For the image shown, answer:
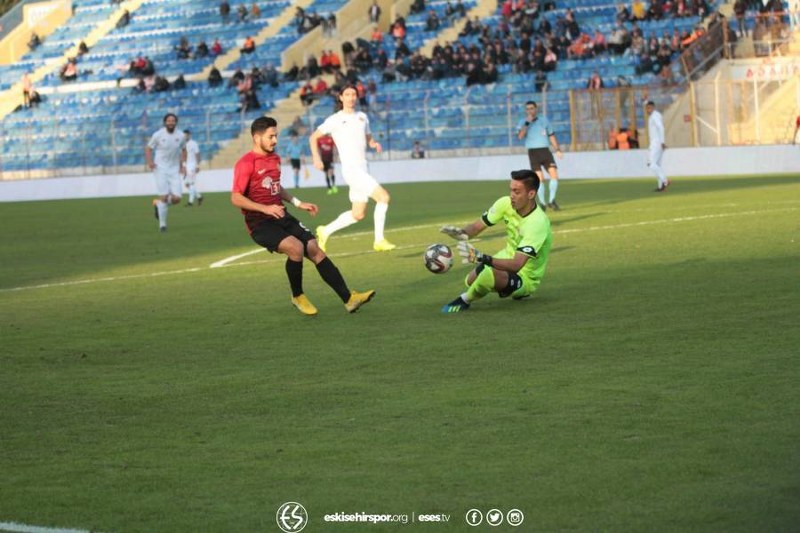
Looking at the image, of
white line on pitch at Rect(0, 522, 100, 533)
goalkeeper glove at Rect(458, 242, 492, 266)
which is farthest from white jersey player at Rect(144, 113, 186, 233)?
white line on pitch at Rect(0, 522, 100, 533)

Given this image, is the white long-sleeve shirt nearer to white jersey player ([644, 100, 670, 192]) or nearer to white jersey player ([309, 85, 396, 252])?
white jersey player ([644, 100, 670, 192])

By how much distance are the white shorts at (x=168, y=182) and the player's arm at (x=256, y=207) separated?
14.7 metres

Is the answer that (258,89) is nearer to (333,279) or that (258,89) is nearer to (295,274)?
(295,274)

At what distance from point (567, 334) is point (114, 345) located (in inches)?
145

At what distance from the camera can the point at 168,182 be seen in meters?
27.9

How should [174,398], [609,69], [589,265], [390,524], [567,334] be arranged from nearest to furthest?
[390,524], [174,398], [567,334], [589,265], [609,69]

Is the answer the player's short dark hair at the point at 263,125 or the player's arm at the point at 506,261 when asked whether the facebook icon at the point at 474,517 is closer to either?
the player's arm at the point at 506,261

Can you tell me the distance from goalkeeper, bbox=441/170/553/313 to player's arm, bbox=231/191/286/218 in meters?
1.58

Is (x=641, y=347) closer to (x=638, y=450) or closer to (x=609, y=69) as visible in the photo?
(x=638, y=450)

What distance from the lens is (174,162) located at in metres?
28.3

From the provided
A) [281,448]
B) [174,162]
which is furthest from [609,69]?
[281,448]

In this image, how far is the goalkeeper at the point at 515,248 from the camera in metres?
12.6

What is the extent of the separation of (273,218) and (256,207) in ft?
1.18

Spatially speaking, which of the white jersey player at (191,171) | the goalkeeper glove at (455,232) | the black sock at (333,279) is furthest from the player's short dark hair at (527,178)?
the white jersey player at (191,171)
